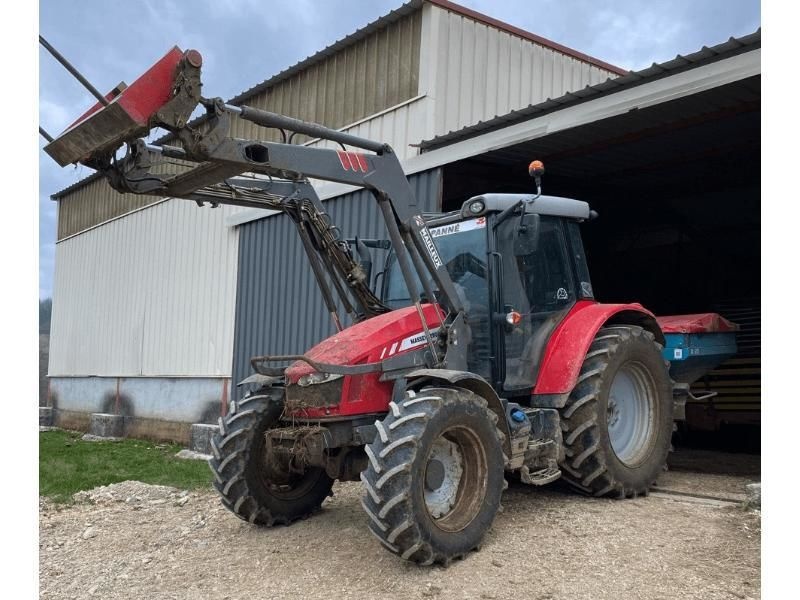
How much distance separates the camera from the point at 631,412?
7.20m

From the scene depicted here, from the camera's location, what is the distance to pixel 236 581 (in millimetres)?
5168

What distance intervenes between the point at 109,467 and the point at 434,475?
24.2ft

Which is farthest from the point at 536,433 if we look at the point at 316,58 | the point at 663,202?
the point at 316,58

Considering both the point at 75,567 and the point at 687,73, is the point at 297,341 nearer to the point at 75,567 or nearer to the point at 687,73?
the point at 75,567

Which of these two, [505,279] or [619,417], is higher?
[505,279]

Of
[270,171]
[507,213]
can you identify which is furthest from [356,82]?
[270,171]

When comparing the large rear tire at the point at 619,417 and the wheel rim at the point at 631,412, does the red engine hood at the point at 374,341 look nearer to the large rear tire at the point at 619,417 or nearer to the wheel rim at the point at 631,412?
the large rear tire at the point at 619,417

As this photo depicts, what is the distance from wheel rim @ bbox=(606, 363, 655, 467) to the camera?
6.99m

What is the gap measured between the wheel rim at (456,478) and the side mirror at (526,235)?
174cm

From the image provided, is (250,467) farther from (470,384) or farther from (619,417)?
(619,417)

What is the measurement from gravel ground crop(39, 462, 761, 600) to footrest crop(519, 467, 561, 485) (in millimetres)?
326

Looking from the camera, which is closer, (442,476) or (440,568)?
(440,568)

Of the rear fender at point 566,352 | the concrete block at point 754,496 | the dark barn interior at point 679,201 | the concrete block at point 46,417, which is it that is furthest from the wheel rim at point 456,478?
the concrete block at point 46,417

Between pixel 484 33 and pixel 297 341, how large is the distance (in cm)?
543
